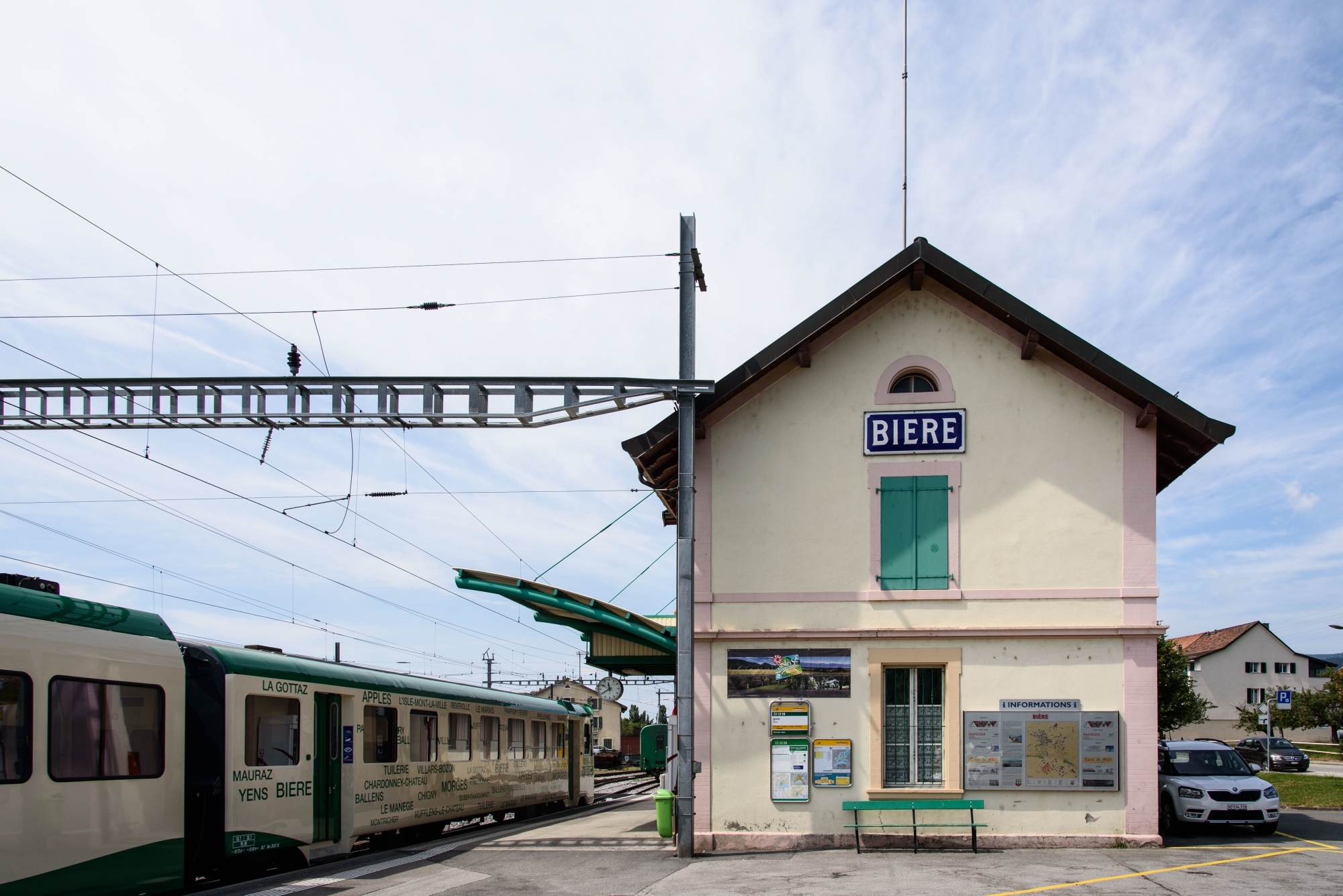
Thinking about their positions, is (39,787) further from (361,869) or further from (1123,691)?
(1123,691)

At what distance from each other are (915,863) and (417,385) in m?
8.75

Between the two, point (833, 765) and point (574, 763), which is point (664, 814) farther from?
point (574, 763)

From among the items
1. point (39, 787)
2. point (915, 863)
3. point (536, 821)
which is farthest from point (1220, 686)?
point (39, 787)

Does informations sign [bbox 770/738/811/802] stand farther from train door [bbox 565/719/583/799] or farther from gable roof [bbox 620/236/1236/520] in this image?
train door [bbox 565/719/583/799]

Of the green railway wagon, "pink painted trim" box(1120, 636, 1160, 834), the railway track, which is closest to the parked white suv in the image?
"pink painted trim" box(1120, 636, 1160, 834)

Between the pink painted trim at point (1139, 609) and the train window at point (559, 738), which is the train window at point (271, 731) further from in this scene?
the train window at point (559, 738)

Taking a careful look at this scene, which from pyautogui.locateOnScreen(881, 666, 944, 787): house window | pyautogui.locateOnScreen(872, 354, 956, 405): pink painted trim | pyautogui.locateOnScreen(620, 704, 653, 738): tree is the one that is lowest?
pyautogui.locateOnScreen(620, 704, 653, 738): tree

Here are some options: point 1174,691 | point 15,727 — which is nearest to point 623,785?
point 1174,691

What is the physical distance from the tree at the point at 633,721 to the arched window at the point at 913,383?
89.5 meters

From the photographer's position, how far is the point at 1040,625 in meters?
14.3

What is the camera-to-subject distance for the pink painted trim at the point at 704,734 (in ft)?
47.5

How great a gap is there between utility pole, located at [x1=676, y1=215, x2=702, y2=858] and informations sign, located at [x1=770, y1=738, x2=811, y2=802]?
1061 mm

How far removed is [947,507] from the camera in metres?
14.8

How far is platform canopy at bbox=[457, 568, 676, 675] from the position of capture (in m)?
17.3
